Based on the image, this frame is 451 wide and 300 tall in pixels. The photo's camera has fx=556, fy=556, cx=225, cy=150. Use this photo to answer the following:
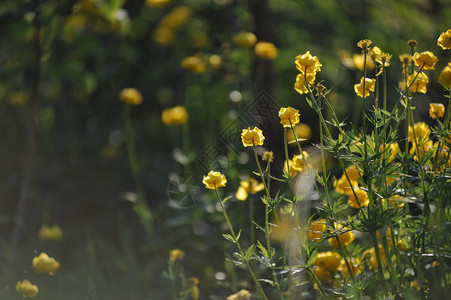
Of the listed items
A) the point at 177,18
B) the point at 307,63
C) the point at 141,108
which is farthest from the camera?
the point at 141,108

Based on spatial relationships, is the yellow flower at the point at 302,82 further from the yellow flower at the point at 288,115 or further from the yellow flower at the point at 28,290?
the yellow flower at the point at 28,290

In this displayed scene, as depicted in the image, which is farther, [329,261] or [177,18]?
[177,18]

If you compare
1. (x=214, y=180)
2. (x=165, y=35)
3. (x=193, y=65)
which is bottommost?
(x=165, y=35)

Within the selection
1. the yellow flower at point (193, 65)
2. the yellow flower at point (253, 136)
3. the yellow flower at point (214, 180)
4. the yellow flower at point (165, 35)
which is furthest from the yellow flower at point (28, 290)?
the yellow flower at point (165, 35)

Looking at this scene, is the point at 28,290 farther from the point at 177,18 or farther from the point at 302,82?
the point at 177,18

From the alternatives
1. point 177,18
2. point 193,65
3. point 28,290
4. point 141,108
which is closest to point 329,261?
point 28,290

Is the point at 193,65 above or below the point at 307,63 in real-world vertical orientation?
below

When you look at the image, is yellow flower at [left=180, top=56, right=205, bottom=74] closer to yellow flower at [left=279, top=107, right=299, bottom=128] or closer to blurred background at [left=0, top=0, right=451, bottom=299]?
blurred background at [left=0, top=0, right=451, bottom=299]

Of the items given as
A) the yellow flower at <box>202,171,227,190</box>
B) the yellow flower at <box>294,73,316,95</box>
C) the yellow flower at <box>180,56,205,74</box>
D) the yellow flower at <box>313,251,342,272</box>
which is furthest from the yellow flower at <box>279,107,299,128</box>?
the yellow flower at <box>180,56,205,74</box>

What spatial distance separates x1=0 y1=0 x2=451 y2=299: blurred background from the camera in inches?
73.5

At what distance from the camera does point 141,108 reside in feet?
9.51

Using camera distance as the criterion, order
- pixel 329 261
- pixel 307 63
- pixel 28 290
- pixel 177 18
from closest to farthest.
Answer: pixel 307 63, pixel 329 261, pixel 28 290, pixel 177 18

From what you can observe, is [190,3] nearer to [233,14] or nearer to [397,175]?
[233,14]

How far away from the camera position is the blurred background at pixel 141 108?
1.87 metres
